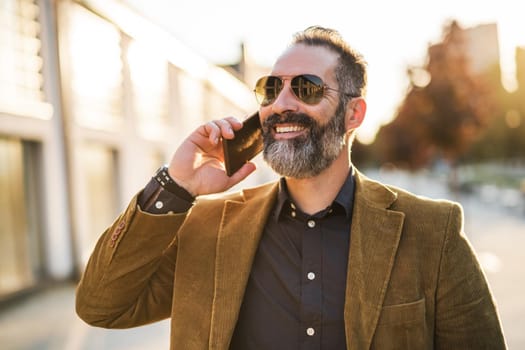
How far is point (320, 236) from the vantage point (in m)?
2.39

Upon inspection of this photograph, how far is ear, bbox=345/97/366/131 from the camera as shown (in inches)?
108

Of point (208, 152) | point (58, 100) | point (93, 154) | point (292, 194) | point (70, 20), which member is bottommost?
point (292, 194)

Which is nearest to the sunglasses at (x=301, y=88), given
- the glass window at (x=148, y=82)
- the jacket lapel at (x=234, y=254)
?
the jacket lapel at (x=234, y=254)

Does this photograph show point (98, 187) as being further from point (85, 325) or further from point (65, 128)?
point (85, 325)

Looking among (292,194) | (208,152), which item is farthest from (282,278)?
(208,152)

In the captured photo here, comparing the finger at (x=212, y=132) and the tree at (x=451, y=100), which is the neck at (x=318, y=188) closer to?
the finger at (x=212, y=132)

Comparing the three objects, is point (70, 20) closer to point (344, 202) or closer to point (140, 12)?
point (140, 12)

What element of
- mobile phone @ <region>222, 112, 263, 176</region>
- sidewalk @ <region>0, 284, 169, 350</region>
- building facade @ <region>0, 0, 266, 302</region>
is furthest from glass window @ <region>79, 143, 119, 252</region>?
mobile phone @ <region>222, 112, 263, 176</region>

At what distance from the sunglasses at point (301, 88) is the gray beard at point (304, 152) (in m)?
0.10

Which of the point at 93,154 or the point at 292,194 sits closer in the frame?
the point at 292,194

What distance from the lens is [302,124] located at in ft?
8.34

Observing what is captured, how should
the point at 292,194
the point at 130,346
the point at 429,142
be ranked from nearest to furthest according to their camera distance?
the point at 292,194 < the point at 130,346 < the point at 429,142

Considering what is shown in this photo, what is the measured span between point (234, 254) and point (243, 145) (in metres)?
0.54

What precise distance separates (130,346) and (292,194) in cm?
461
